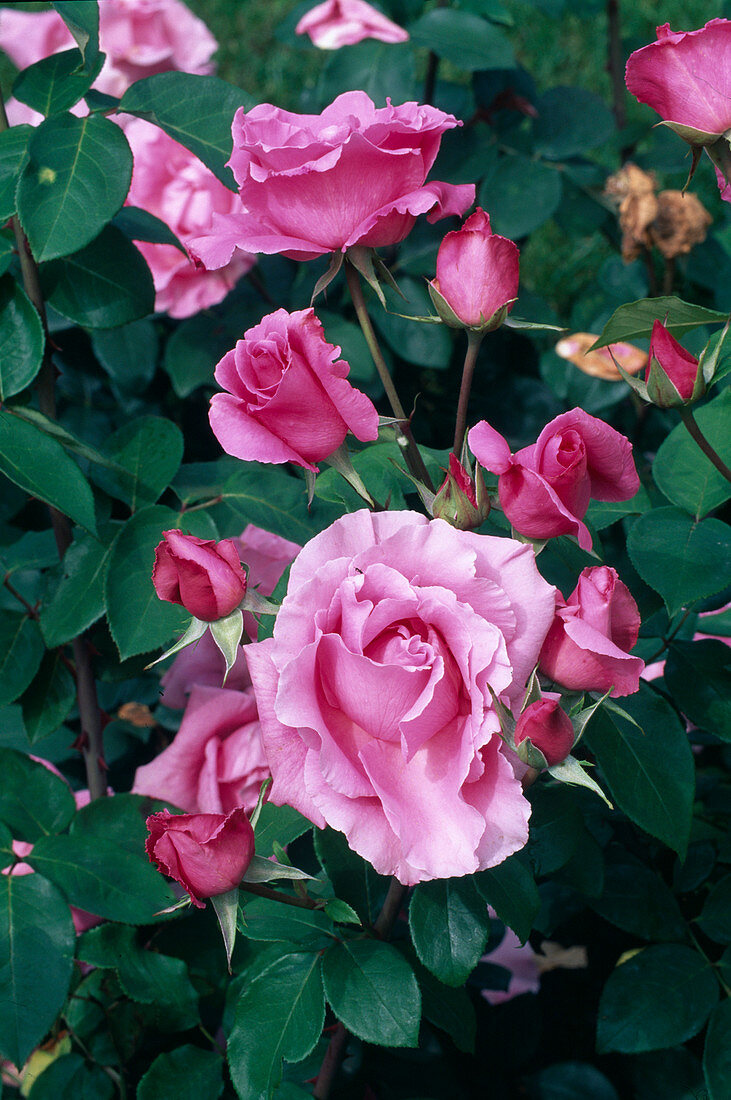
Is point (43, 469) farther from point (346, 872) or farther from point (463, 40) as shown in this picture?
point (463, 40)

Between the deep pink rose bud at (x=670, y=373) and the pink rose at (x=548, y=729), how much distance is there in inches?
8.6

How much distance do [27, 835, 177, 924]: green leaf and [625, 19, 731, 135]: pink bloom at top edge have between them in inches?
25.7

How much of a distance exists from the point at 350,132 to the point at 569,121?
3.00ft

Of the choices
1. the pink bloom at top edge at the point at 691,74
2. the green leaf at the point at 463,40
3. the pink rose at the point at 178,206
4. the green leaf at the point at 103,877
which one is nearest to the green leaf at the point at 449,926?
the green leaf at the point at 103,877

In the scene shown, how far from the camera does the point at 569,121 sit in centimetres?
142

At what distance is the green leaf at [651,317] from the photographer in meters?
0.70

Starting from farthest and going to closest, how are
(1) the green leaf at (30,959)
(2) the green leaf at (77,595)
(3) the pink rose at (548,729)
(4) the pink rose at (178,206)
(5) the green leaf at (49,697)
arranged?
1. (4) the pink rose at (178,206)
2. (5) the green leaf at (49,697)
3. (2) the green leaf at (77,595)
4. (1) the green leaf at (30,959)
5. (3) the pink rose at (548,729)

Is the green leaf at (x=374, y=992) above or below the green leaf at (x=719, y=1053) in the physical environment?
above

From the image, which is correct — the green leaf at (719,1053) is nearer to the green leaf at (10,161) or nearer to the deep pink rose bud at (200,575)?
the deep pink rose bud at (200,575)

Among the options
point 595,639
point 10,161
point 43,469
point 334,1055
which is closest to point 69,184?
point 10,161

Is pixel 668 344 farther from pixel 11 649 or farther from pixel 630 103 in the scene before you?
pixel 630 103

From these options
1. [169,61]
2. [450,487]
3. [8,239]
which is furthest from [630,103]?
[450,487]

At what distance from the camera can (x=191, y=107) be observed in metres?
0.90

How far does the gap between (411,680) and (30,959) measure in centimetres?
41
